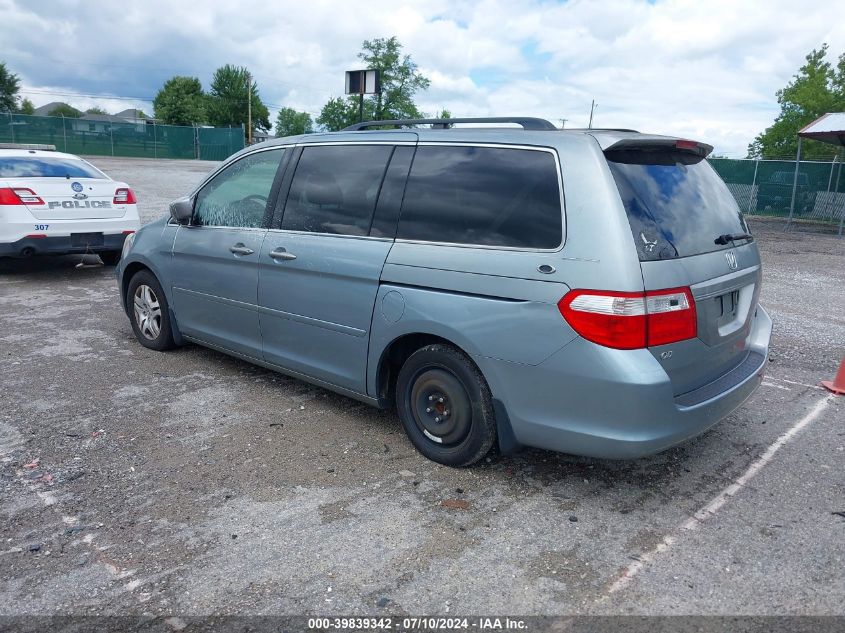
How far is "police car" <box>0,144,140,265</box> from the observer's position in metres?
7.86

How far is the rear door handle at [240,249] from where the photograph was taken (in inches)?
181

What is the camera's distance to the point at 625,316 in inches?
117

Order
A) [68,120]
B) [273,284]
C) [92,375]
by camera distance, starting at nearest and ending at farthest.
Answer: [273,284]
[92,375]
[68,120]

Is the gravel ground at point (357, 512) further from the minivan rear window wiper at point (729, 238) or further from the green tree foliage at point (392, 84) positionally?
the green tree foliage at point (392, 84)

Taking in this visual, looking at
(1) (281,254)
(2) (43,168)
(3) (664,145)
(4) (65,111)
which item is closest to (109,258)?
(2) (43,168)

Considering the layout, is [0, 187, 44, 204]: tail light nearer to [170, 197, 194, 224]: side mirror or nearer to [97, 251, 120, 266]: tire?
[97, 251, 120, 266]: tire

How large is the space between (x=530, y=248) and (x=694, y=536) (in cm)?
153

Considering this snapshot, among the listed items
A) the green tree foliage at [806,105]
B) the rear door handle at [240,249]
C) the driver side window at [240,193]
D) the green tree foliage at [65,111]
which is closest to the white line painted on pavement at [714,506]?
the rear door handle at [240,249]

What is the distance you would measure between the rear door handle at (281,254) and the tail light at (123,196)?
535cm

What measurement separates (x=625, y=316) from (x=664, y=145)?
1.07 meters

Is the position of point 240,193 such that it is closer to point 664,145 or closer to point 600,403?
point 664,145

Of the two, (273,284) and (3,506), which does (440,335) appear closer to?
(273,284)

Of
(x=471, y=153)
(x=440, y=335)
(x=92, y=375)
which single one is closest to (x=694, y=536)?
(x=440, y=335)

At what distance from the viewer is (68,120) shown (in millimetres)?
35969
